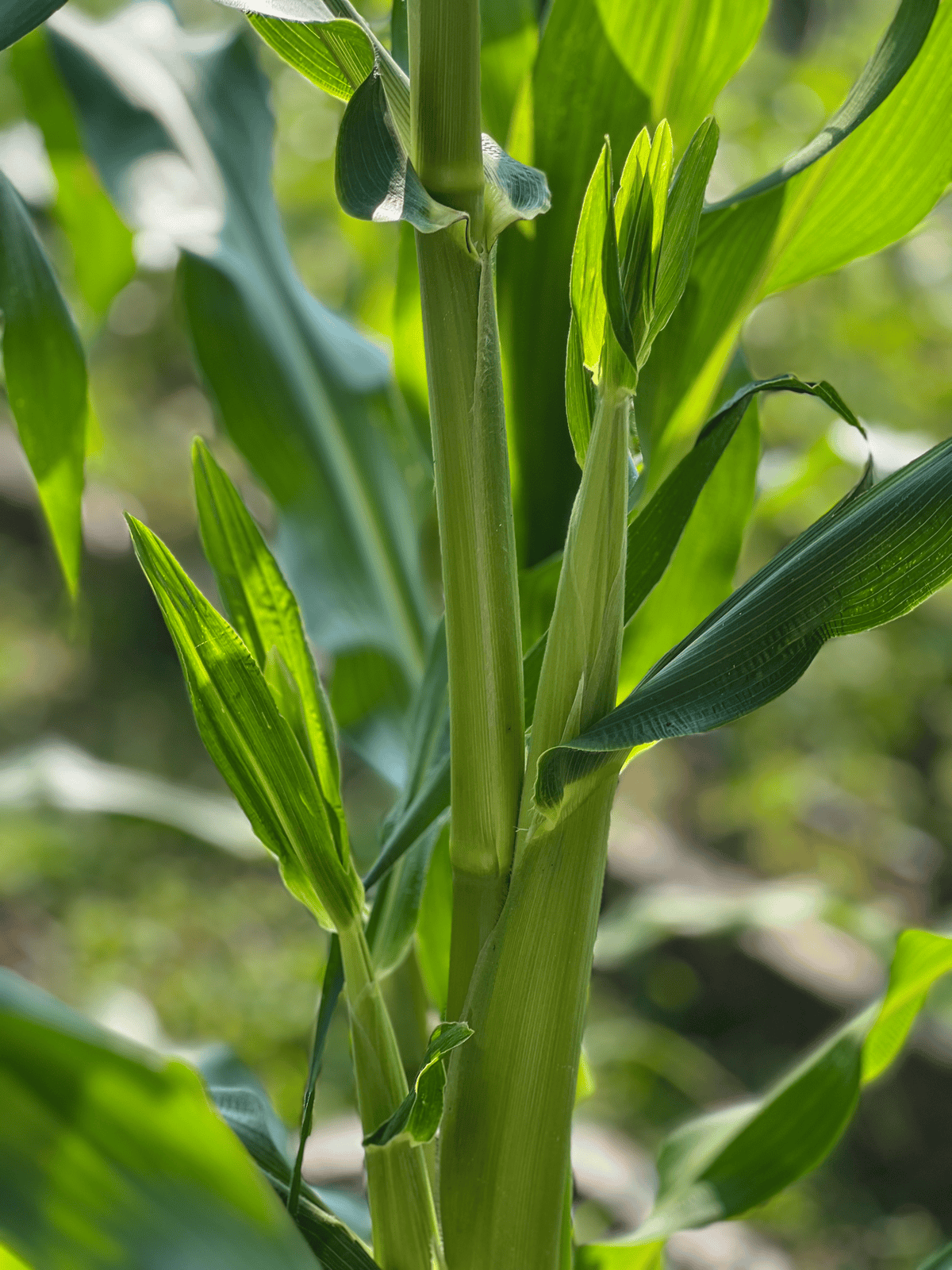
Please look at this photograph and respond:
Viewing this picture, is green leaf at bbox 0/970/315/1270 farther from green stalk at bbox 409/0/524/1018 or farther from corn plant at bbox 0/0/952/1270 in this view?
green stalk at bbox 409/0/524/1018

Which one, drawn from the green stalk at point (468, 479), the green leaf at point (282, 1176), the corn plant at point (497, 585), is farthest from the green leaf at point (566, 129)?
the green leaf at point (282, 1176)

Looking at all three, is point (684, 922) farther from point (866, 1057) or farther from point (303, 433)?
point (303, 433)

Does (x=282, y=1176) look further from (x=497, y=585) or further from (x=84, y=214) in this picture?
(x=84, y=214)

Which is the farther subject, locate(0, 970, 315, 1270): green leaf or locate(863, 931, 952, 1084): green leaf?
locate(863, 931, 952, 1084): green leaf

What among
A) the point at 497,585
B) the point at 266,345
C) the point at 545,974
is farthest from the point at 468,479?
the point at 266,345

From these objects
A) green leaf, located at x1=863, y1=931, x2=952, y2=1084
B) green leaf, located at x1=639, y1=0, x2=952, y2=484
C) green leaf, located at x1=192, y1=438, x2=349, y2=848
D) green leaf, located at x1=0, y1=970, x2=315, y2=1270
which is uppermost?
green leaf, located at x1=639, y1=0, x2=952, y2=484

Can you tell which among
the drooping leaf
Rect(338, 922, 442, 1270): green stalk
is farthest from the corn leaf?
the drooping leaf
